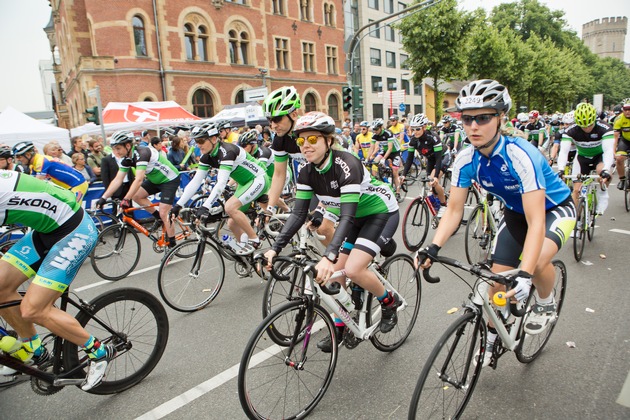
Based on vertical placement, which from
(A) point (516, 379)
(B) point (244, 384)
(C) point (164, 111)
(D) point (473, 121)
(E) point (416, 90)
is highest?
(E) point (416, 90)

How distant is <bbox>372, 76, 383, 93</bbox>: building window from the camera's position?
4731 centimetres

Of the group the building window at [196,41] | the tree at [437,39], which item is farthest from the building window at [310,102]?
the tree at [437,39]

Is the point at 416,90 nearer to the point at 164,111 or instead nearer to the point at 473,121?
the point at 164,111

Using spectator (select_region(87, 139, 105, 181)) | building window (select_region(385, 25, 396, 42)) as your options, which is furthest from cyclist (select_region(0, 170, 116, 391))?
building window (select_region(385, 25, 396, 42))

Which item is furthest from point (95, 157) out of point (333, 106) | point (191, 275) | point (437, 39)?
point (333, 106)

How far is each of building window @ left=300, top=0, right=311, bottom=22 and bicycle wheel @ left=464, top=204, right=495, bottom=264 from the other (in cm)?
3662

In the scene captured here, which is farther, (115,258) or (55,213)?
(115,258)

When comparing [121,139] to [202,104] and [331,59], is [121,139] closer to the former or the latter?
[202,104]

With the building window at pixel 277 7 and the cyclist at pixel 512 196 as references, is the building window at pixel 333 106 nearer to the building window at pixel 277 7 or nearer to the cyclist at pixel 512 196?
the building window at pixel 277 7

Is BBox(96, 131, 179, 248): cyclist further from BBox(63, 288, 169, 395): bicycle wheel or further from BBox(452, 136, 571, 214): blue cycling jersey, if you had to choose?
BBox(452, 136, 571, 214): blue cycling jersey

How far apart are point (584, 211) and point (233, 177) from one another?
511 cm

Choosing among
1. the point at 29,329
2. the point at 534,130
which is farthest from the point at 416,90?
the point at 29,329

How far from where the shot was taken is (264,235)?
5742 mm

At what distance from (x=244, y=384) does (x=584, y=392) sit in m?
2.44
